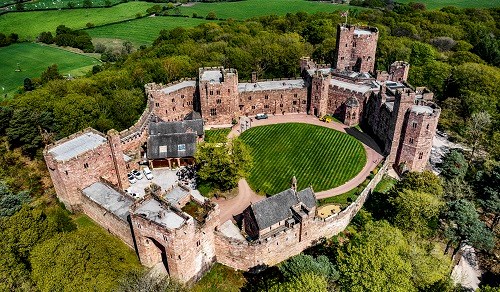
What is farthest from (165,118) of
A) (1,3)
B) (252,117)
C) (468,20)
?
(1,3)

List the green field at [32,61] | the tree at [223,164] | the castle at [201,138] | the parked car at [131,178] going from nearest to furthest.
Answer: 1. the castle at [201,138]
2. the tree at [223,164]
3. the parked car at [131,178]
4. the green field at [32,61]

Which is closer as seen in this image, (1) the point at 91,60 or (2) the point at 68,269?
(2) the point at 68,269

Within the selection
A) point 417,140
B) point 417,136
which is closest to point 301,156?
point 417,140

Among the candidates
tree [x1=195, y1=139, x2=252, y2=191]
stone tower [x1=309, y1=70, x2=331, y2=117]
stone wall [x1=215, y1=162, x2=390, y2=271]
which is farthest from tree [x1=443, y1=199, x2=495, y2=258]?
stone tower [x1=309, y1=70, x2=331, y2=117]

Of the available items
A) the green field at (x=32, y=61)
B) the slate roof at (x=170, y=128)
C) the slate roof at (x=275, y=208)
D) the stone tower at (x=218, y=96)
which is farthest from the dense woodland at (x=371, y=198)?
the stone tower at (x=218, y=96)

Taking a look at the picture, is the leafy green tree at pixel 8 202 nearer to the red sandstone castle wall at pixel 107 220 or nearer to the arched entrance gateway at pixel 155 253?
the red sandstone castle wall at pixel 107 220

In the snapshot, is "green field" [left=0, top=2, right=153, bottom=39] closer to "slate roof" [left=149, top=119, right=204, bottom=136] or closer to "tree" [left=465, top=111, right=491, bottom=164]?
"slate roof" [left=149, top=119, right=204, bottom=136]

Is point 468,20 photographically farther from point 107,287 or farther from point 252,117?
point 107,287
